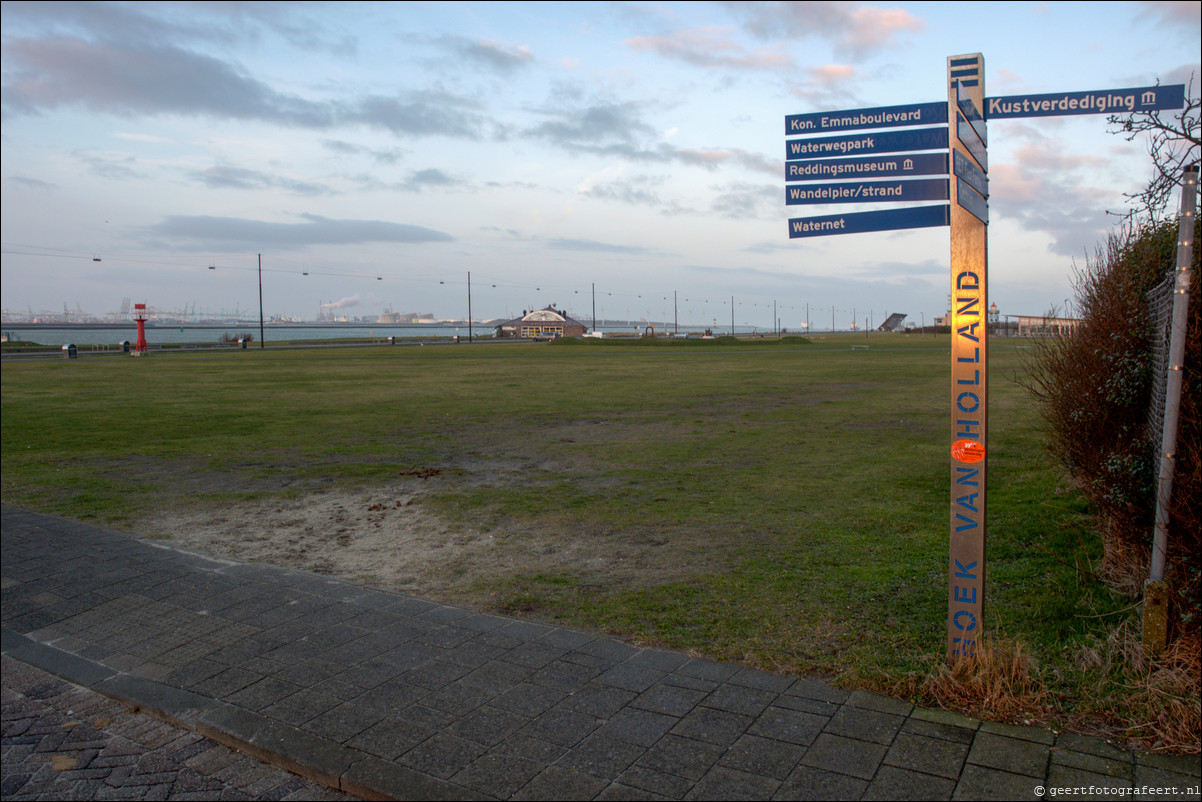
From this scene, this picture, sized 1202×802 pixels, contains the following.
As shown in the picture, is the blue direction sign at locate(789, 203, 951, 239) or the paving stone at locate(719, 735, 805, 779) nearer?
the paving stone at locate(719, 735, 805, 779)

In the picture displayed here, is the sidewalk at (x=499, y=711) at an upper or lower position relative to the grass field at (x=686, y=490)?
lower

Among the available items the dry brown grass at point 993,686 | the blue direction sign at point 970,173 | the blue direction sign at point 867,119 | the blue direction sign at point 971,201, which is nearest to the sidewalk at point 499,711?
the dry brown grass at point 993,686

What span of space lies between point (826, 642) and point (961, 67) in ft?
9.83

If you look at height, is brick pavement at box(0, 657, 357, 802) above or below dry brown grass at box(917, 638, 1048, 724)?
below

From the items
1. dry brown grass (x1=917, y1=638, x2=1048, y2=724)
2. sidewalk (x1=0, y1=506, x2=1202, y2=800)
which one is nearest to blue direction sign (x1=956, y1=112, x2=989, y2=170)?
dry brown grass (x1=917, y1=638, x2=1048, y2=724)

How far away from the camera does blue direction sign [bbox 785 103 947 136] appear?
3971mm

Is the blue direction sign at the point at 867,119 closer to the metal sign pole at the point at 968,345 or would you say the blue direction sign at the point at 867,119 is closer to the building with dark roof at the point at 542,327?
the metal sign pole at the point at 968,345

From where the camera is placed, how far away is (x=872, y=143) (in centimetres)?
405

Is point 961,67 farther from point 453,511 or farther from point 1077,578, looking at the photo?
point 453,511

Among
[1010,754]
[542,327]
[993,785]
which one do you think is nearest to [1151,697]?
[1010,754]

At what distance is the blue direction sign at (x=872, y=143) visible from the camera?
4.00 metres

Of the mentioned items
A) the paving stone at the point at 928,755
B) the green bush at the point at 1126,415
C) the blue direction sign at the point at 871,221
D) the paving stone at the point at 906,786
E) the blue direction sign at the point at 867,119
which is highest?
the blue direction sign at the point at 867,119

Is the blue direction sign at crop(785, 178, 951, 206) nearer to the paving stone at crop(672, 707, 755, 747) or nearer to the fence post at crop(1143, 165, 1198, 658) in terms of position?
the fence post at crop(1143, 165, 1198, 658)

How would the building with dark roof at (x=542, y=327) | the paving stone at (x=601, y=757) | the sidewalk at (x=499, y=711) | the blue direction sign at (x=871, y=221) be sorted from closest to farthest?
the sidewalk at (x=499, y=711)
the paving stone at (x=601, y=757)
the blue direction sign at (x=871, y=221)
the building with dark roof at (x=542, y=327)
